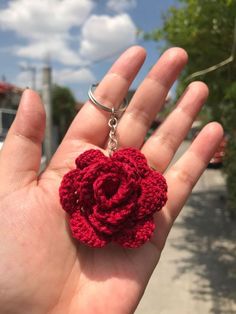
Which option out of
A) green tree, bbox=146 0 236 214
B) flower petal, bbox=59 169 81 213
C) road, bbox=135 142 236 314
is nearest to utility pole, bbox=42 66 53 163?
road, bbox=135 142 236 314

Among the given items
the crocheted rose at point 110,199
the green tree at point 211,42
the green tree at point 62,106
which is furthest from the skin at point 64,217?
the green tree at point 62,106

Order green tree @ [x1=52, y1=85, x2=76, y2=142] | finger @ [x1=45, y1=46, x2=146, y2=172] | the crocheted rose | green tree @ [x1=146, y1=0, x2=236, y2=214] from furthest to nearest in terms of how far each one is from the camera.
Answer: green tree @ [x1=52, y1=85, x2=76, y2=142] < green tree @ [x1=146, y1=0, x2=236, y2=214] < finger @ [x1=45, y1=46, x2=146, y2=172] < the crocheted rose

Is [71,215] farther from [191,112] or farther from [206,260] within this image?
[206,260]

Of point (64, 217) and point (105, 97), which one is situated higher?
point (105, 97)

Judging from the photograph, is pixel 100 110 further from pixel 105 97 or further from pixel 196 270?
pixel 196 270

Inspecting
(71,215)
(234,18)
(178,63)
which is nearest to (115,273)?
(71,215)

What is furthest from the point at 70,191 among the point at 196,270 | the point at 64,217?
the point at 196,270

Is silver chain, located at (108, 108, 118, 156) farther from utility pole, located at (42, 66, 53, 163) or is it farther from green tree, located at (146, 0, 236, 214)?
utility pole, located at (42, 66, 53, 163)
